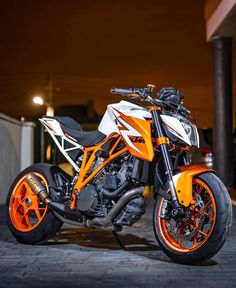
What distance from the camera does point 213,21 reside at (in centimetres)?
1858

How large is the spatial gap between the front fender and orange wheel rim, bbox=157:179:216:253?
2.7 inches

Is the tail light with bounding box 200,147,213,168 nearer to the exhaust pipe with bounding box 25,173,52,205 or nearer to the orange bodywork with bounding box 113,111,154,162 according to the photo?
the exhaust pipe with bounding box 25,173,52,205

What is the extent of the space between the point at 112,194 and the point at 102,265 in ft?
2.77

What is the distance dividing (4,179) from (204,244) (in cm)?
771

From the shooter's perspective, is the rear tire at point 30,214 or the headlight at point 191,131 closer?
the headlight at point 191,131

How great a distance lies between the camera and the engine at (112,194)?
6.28 meters

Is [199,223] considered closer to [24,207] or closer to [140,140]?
[140,140]

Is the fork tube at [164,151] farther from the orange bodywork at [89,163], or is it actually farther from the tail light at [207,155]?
the tail light at [207,155]

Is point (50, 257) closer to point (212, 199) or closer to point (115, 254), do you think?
point (115, 254)

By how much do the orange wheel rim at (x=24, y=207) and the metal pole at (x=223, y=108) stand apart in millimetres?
12057

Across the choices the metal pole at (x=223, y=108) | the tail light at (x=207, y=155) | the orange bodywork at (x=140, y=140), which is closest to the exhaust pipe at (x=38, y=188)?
the orange bodywork at (x=140, y=140)

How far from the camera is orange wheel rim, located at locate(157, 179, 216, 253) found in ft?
18.9

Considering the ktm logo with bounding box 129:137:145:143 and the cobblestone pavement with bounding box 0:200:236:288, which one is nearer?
the cobblestone pavement with bounding box 0:200:236:288

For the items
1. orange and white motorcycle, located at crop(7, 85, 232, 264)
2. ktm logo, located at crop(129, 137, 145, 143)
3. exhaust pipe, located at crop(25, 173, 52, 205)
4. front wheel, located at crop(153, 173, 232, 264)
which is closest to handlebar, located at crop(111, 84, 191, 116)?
orange and white motorcycle, located at crop(7, 85, 232, 264)
